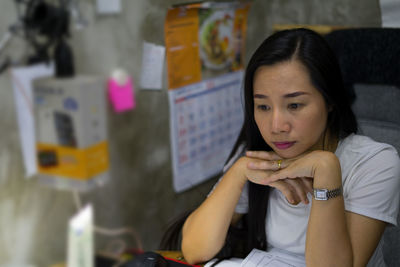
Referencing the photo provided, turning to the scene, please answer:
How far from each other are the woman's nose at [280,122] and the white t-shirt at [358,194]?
0.65 feet

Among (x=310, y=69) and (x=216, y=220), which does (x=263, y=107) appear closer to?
(x=310, y=69)

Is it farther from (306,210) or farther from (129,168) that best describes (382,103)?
(129,168)

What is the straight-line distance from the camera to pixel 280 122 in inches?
32.4

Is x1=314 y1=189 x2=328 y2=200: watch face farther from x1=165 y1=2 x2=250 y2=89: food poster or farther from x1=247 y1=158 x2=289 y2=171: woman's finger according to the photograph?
x1=165 y1=2 x2=250 y2=89: food poster

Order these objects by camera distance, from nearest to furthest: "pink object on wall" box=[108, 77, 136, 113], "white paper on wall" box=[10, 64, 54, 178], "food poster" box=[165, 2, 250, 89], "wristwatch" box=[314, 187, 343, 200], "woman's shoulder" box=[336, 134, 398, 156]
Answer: "wristwatch" box=[314, 187, 343, 200] < "woman's shoulder" box=[336, 134, 398, 156] < "white paper on wall" box=[10, 64, 54, 178] < "pink object on wall" box=[108, 77, 136, 113] < "food poster" box=[165, 2, 250, 89]

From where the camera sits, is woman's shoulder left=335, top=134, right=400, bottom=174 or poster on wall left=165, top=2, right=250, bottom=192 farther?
poster on wall left=165, top=2, right=250, bottom=192

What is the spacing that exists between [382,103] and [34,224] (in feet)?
3.23

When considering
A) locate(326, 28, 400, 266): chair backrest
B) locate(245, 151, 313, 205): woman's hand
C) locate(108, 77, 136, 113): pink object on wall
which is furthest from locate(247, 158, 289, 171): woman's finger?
locate(108, 77, 136, 113): pink object on wall

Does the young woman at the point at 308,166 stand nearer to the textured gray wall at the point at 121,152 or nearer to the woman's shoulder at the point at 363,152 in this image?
the woman's shoulder at the point at 363,152

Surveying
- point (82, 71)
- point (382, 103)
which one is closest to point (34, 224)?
point (82, 71)

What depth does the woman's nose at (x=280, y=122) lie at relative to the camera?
0.82m

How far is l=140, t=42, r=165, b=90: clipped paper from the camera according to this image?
131 cm

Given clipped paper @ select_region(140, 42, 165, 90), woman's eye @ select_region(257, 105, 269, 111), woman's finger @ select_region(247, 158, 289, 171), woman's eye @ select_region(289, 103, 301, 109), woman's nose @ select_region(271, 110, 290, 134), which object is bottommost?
woman's finger @ select_region(247, 158, 289, 171)

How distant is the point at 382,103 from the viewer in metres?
1.13
